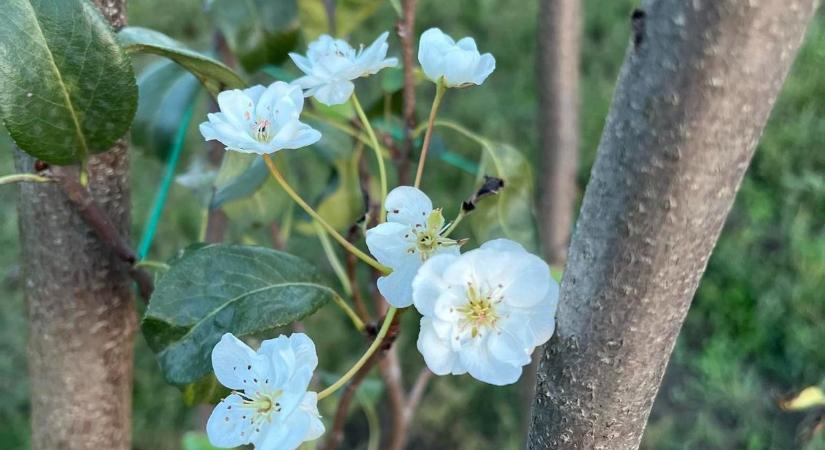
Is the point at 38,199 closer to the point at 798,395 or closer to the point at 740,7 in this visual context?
the point at 740,7

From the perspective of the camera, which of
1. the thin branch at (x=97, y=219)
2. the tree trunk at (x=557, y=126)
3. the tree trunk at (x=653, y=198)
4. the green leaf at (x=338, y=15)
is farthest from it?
the tree trunk at (x=557, y=126)

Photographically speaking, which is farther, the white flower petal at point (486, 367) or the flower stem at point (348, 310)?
the flower stem at point (348, 310)

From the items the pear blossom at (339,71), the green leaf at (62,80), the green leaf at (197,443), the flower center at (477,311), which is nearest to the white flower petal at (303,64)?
the pear blossom at (339,71)

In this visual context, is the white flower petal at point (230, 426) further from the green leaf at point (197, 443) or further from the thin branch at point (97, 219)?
the green leaf at point (197, 443)

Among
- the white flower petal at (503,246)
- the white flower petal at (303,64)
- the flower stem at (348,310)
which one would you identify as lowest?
the flower stem at (348,310)

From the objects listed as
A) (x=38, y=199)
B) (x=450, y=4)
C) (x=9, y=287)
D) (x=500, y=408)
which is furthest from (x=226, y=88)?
(x=450, y=4)

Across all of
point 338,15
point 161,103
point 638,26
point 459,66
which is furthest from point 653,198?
point 161,103

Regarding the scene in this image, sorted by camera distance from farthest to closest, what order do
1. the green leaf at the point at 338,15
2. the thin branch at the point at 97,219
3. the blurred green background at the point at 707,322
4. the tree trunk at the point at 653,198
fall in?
1. the blurred green background at the point at 707,322
2. the green leaf at the point at 338,15
3. the thin branch at the point at 97,219
4. the tree trunk at the point at 653,198
